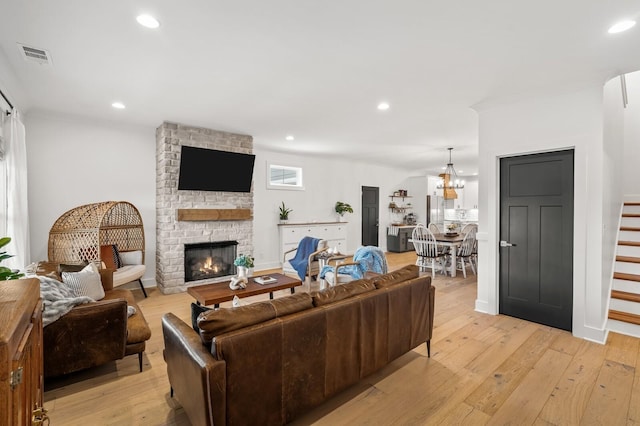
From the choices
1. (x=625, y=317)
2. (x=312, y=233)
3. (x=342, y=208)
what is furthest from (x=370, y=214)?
(x=625, y=317)

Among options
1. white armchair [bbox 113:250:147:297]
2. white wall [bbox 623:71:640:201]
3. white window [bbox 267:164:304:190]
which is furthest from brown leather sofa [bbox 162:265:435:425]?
white wall [bbox 623:71:640:201]

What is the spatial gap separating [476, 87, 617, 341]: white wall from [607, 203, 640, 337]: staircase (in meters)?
0.26

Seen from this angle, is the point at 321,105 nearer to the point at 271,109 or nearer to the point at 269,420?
the point at 271,109

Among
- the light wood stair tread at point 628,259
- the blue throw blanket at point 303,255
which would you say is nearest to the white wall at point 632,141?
the light wood stair tread at point 628,259

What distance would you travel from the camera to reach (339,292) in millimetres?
2127

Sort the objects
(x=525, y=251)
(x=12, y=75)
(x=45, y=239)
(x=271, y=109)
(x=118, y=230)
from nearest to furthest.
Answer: (x=12, y=75)
(x=525, y=251)
(x=271, y=109)
(x=45, y=239)
(x=118, y=230)

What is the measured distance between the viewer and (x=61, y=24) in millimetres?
2146

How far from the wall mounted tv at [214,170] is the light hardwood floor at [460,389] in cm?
244

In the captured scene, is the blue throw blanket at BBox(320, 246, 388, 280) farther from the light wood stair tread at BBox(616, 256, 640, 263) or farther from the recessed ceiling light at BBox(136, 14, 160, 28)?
the recessed ceiling light at BBox(136, 14, 160, 28)

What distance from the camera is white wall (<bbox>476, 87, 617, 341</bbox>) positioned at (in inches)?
120

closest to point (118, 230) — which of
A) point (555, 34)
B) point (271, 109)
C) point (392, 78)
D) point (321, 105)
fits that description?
point (271, 109)

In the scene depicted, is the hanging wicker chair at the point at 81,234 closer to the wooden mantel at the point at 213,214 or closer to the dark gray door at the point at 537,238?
the wooden mantel at the point at 213,214

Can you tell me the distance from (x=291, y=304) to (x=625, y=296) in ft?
12.6

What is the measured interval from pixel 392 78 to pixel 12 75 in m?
3.68
